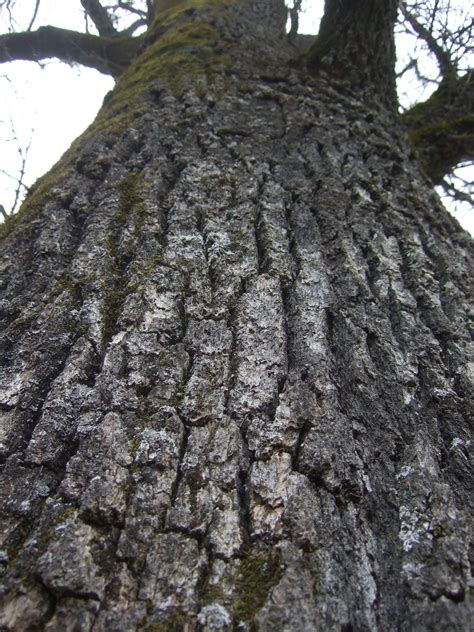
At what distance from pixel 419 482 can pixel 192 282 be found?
82 centimetres

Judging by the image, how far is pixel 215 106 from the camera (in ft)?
7.88

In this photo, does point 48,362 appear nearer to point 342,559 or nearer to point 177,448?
point 177,448

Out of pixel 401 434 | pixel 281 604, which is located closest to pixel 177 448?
pixel 281 604

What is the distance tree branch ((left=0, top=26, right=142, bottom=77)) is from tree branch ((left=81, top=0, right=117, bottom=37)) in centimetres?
99

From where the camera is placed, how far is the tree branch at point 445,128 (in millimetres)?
3418

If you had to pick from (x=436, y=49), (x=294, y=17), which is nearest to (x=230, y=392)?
(x=436, y=49)

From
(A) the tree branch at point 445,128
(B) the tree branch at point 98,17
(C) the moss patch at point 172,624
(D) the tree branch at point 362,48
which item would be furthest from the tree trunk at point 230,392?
(B) the tree branch at point 98,17

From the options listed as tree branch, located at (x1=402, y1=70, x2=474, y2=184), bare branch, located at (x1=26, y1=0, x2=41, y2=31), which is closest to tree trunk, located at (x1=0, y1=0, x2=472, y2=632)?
tree branch, located at (x1=402, y1=70, x2=474, y2=184)

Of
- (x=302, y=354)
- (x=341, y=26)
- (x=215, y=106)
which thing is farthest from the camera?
(x=341, y=26)

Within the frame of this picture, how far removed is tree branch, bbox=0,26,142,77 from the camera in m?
4.89

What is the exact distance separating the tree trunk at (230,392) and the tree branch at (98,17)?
183 inches

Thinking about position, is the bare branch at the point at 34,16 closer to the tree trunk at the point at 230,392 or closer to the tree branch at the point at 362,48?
the tree branch at the point at 362,48

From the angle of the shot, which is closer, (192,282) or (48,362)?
(48,362)

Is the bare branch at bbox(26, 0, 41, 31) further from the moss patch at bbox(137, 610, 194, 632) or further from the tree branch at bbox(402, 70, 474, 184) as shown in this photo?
the moss patch at bbox(137, 610, 194, 632)
